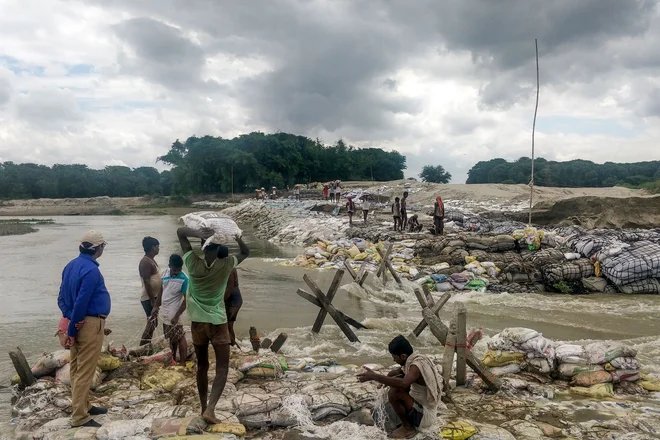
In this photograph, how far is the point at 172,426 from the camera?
396 centimetres

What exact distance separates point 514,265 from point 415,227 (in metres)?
5.43

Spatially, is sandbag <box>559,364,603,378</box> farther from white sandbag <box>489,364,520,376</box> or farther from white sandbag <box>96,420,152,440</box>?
white sandbag <box>96,420,152,440</box>

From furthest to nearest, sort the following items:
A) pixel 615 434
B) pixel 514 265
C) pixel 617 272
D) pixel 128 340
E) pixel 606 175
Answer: pixel 606 175
pixel 514 265
pixel 617 272
pixel 128 340
pixel 615 434

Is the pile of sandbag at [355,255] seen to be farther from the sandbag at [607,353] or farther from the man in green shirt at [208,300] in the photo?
the man in green shirt at [208,300]

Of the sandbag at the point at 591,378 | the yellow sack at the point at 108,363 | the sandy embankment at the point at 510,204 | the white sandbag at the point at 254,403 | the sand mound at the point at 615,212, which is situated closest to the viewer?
the white sandbag at the point at 254,403

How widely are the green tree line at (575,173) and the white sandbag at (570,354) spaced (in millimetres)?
41979

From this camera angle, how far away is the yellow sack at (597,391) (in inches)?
205

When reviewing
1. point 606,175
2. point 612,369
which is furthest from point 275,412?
point 606,175

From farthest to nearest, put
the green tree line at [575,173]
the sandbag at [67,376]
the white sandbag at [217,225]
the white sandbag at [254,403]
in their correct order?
1. the green tree line at [575,173]
2. the sandbag at [67,376]
3. the white sandbag at [254,403]
4. the white sandbag at [217,225]

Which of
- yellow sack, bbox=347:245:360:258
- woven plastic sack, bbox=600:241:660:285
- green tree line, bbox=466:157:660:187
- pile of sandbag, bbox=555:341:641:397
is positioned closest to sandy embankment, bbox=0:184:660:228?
woven plastic sack, bbox=600:241:660:285

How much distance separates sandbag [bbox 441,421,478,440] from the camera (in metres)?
4.03

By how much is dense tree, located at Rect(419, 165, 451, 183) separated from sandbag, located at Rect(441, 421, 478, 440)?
2080 inches

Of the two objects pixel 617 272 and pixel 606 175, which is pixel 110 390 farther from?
pixel 606 175

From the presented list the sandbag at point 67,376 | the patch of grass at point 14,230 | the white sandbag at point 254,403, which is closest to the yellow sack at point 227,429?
the white sandbag at point 254,403
